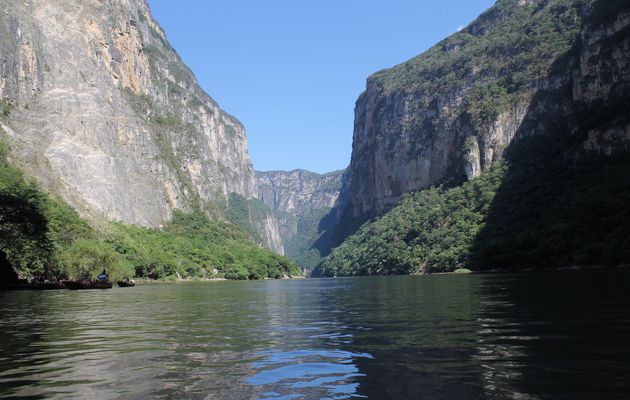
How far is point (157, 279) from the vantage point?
133m

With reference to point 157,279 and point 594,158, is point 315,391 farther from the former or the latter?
point 594,158

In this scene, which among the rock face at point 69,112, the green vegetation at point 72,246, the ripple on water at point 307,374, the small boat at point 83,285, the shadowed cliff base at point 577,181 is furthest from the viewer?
the rock face at point 69,112

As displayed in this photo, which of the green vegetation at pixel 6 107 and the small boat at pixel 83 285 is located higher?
the green vegetation at pixel 6 107

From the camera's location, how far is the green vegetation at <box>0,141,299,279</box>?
70750mm

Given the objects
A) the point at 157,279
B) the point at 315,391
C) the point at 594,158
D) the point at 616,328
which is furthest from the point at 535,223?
the point at 315,391

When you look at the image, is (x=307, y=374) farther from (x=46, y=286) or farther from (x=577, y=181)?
(x=577, y=181)

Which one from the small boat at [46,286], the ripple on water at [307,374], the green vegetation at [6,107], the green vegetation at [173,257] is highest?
the green vegetation at [6,107]

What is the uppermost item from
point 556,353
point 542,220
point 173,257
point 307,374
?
point 542,220

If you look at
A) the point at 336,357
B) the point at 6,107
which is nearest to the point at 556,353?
the point at 336,357

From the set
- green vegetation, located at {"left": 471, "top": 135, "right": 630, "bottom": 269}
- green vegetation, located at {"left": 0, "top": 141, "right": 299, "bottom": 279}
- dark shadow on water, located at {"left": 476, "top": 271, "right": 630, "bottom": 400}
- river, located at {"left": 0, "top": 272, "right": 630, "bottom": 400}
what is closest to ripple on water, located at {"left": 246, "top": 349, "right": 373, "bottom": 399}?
river, located at {"left": 0, "top": 272, "right": 630, "bottom": 400}

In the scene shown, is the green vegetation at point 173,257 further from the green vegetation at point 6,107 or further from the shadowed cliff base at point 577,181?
the shadowed cliff base at point 577,181

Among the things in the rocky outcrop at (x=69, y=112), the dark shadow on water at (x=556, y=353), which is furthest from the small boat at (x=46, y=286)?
the dark shadow on water at (x=556, y=353)

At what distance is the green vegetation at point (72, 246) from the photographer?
7075 centimetres

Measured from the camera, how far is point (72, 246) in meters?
94.6
